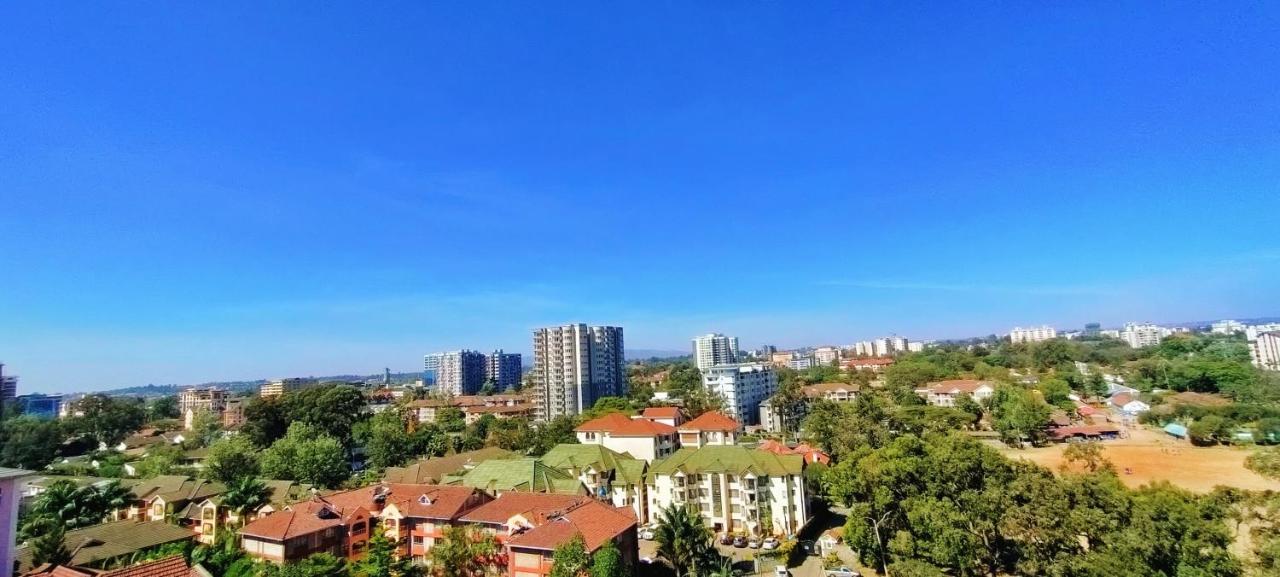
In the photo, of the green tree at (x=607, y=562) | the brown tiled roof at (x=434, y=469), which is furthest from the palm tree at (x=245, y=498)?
the green tree at (x=607, y=562)

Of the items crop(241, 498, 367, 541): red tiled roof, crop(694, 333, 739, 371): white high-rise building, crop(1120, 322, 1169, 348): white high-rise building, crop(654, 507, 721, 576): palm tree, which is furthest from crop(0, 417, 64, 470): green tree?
crop(1120, 322, 1169, 348): white high-rise building

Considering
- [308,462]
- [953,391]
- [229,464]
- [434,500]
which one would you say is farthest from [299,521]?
[953,391]

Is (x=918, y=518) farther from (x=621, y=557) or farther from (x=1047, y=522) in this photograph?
(x=621, y=557)

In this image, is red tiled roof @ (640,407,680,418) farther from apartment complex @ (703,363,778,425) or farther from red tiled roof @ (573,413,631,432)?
apartment complex @ (703,363,778,425)

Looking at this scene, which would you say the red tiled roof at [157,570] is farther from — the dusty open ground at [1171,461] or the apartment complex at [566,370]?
the apartment complex at [566,370]

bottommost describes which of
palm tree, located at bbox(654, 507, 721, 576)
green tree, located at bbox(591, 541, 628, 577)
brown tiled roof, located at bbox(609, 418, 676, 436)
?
palm tree, located at bbox(654, 507, 721, 576)

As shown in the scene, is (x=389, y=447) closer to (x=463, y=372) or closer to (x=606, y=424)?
(x=606, y=424)

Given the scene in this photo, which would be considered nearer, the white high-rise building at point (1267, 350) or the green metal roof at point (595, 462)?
the green metal roof at point (595, 462)
